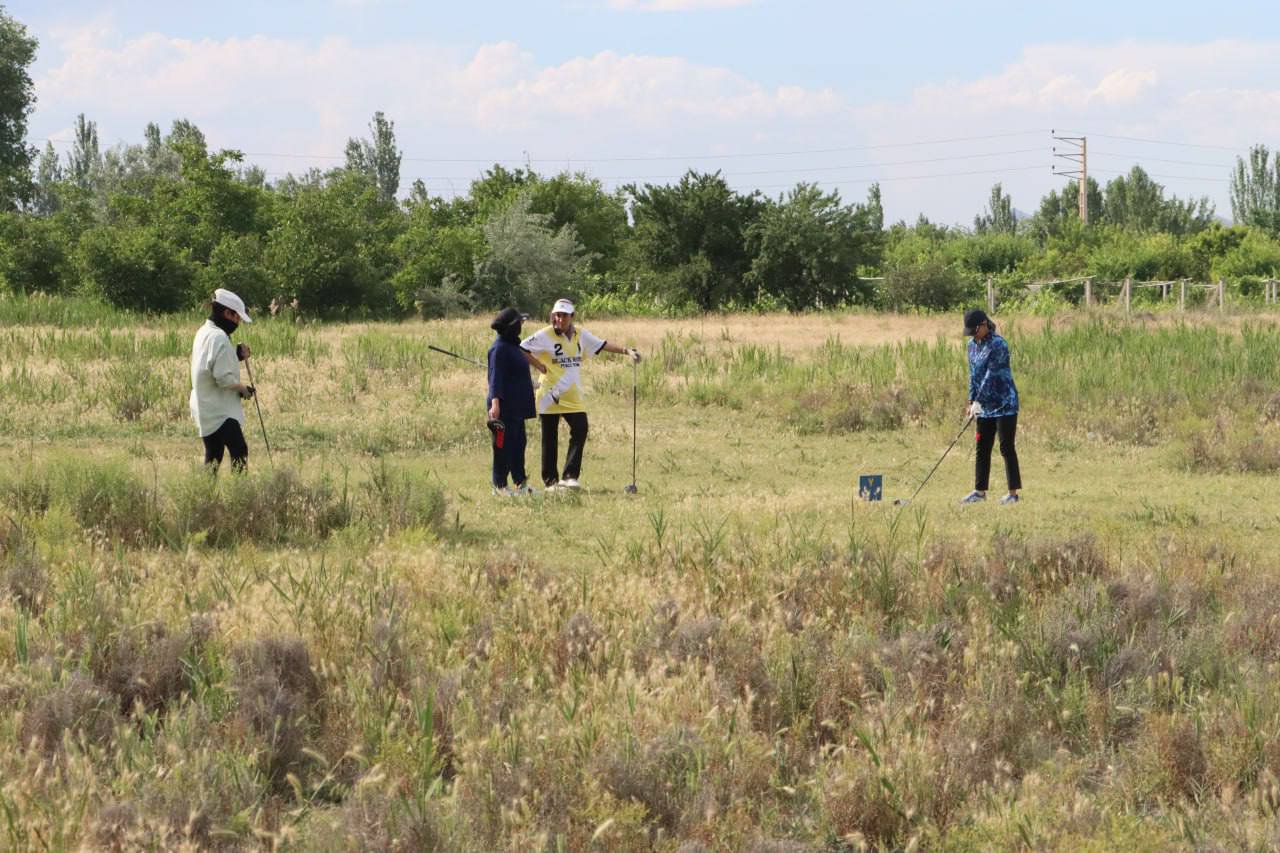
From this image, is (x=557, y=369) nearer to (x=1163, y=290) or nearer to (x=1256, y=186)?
(x=1163, y=290)

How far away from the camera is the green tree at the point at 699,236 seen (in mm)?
49656

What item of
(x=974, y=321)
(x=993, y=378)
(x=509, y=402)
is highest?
(x=974, y=321)

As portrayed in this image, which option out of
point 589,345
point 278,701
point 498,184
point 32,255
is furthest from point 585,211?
point 278,701

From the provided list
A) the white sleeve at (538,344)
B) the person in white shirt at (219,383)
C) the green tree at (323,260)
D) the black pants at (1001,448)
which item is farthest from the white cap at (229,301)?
the green tree at (323,260)

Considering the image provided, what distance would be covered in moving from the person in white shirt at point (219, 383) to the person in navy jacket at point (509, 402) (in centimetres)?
201

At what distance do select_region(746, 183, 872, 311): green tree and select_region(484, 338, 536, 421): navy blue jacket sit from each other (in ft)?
121

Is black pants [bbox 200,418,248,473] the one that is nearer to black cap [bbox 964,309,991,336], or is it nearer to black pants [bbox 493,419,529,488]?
black pants [bbox 493,419,529,488]

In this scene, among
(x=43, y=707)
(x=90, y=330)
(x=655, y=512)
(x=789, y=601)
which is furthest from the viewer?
(x=90, y=330)

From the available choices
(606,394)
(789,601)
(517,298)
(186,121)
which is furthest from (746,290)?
(186,121)

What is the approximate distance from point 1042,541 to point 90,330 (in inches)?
913

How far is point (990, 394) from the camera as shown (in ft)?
37.0

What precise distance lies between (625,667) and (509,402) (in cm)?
553

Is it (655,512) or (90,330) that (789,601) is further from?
(90,330)

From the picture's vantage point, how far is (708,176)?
5056 cm
